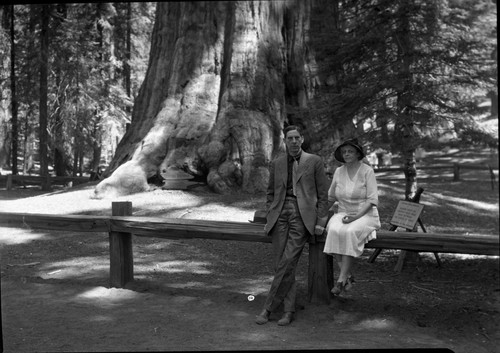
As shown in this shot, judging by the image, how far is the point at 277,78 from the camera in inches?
353

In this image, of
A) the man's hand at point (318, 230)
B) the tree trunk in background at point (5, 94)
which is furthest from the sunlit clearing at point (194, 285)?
the tree trunk in background at point (5, 94)

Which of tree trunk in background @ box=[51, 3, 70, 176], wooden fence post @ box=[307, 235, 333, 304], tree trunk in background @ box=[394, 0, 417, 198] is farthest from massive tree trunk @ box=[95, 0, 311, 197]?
wooden fence post @ box=[307, 235, 333, 304]

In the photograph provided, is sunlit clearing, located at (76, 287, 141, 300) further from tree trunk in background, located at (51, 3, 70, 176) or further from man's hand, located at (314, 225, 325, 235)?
tree trunk in background, located at (51, 3, 70, 176)

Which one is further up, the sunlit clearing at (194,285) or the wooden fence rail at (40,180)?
the wooden fence rail at (40,180)

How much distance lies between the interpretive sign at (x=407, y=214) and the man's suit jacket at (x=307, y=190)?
1.28 metres

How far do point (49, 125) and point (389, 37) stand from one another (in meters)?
4.08

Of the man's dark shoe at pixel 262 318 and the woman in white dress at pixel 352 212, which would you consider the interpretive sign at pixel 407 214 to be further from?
the man's dark shoe at pixel 262 318

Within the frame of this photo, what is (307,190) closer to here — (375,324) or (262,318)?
(262,318)

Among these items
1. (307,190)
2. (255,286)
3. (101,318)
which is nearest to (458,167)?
(307,190)

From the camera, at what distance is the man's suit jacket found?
425 centimetres

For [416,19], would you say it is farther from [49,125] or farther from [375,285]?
[49,125]

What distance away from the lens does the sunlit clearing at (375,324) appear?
163 inches

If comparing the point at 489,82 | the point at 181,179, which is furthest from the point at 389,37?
the point at 181,179

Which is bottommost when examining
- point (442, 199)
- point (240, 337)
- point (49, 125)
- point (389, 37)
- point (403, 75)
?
point (240, 337)
